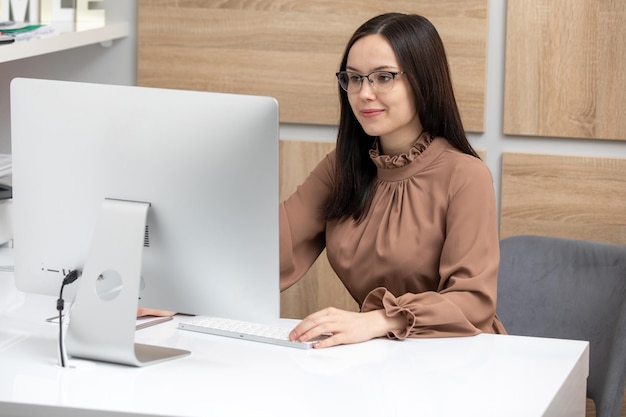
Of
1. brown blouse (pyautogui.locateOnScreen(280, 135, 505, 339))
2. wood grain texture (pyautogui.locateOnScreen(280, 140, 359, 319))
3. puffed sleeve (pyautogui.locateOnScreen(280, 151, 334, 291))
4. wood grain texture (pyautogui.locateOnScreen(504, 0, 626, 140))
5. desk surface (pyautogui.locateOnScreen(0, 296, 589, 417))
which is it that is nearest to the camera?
desk surface (pyautogui.locateOnScreen(0, 296, 589, 417))

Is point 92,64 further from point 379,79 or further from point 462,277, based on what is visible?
point 462,277

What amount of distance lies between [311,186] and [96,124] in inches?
30.4

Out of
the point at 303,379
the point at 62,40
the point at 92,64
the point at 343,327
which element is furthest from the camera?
the point at 92,64

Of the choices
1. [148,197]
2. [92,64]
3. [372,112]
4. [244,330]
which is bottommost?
[244,330]

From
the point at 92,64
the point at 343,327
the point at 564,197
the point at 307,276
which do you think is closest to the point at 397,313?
the point at 343,327

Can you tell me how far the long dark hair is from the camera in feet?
7.43

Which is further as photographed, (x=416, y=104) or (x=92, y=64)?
(x=92, y=64)

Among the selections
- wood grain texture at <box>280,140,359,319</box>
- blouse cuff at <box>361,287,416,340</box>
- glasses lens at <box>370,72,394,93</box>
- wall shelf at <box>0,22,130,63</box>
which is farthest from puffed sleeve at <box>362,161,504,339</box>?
wall shelf at <box>0,22,130,63</box>

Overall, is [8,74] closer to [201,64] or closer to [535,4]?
[201,64]

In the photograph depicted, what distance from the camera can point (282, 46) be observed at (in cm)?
310

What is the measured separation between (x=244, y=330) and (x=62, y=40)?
1189mm

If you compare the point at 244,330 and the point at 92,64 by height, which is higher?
the point at 92,64

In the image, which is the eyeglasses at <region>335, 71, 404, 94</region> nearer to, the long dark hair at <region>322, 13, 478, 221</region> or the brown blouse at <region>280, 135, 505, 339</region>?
the long dark hair at <region>322, 13, 478, 221</region>

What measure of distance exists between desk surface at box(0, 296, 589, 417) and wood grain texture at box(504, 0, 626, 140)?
105cm
